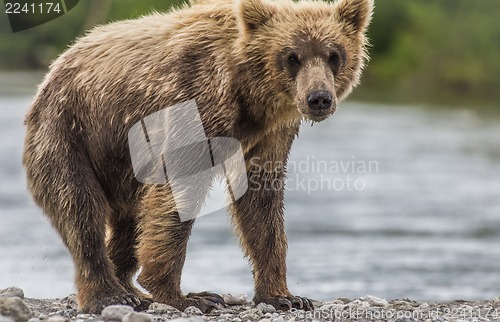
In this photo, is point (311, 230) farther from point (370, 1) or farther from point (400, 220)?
point (370, 1)

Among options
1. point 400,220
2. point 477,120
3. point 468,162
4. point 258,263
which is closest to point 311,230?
point 400,220

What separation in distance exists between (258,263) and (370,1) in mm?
2270

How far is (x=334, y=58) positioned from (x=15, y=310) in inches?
116

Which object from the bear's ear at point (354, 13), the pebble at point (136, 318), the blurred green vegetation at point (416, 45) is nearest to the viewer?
the pebble at point (136, 318)

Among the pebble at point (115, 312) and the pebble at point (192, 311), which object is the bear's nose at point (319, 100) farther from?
the pebble at point (115, 312)

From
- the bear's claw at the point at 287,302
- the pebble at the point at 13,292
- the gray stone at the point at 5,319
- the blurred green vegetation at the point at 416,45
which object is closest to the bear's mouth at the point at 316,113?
the bear's claw at the point at 287,302

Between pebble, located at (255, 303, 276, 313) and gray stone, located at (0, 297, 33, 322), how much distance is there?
6.20ft

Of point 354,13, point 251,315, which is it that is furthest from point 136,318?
point 354,13

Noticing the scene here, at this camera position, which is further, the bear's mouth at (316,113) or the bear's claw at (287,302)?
the bear's claw at (287,302)

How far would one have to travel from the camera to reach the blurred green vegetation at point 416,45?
188 ft

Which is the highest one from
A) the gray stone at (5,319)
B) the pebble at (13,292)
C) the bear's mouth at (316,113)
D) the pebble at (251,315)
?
the bear's mouth at (316,113)

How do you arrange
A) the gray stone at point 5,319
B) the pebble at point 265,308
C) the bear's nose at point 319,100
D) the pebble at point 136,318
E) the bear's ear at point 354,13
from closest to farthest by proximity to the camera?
the gray stone at point 5,319
the pebble at point 136,318
the bear's nose at point 319,100
the bear's ear at point 354,13
the pebble at point 265,308

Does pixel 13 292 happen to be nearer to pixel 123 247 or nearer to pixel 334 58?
pixel 123 247

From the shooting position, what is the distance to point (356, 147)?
2588 centimetres
